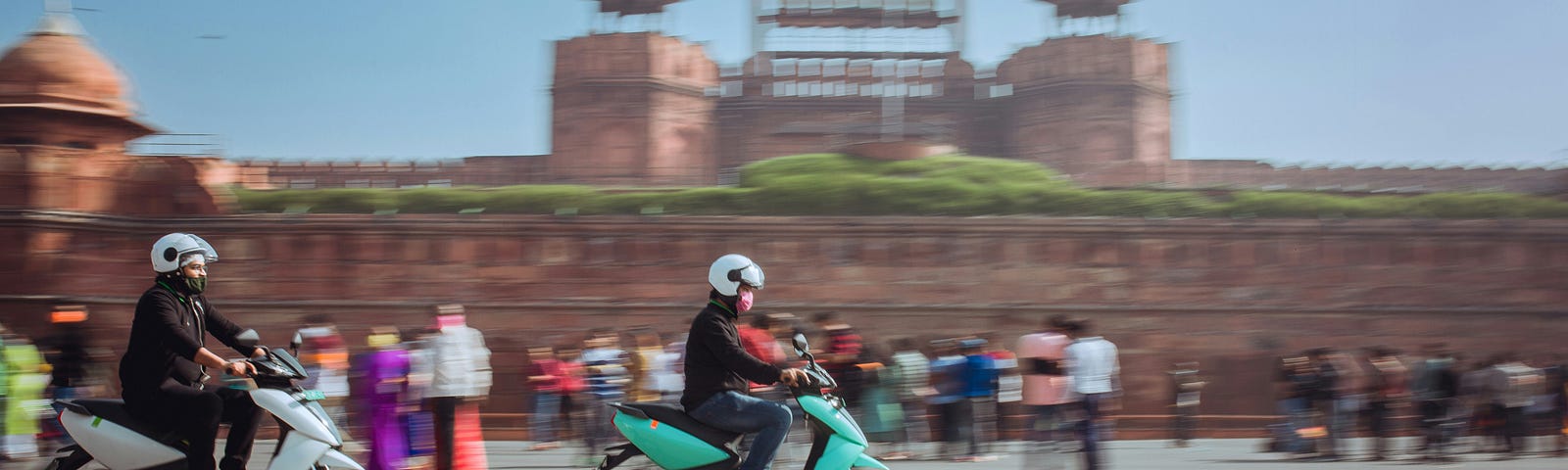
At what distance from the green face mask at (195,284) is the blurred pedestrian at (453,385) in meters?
2.52

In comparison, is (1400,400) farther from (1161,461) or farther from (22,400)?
(22,400)

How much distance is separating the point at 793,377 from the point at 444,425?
3500mm

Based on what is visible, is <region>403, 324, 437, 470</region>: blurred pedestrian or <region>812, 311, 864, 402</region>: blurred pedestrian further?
<region>812, 311, 864, 402</region>: blurred pedestrian

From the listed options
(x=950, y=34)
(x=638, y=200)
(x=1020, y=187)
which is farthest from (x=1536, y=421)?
(x=950, y=34)

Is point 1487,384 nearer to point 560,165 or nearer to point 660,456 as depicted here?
point 660,456

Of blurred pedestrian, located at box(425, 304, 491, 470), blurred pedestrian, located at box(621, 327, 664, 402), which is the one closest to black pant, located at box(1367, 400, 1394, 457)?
blurred pedestrian, located at box(621, 327, 664, 402)

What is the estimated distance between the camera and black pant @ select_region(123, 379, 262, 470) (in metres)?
5.88

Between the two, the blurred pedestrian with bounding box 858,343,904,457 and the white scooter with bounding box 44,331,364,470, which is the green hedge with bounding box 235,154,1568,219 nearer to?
the blurred pedestrian with bounding box 858,343,904,457

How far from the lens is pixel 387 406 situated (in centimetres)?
916

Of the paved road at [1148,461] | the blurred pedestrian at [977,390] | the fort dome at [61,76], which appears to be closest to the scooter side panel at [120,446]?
the paved road at [1148,461]

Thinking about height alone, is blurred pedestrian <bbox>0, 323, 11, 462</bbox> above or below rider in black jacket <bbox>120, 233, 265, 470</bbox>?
below

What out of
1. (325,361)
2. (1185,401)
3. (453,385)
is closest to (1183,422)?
(1185,401)

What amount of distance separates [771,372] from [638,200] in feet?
40.6

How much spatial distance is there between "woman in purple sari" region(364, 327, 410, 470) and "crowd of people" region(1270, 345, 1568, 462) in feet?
24.0
